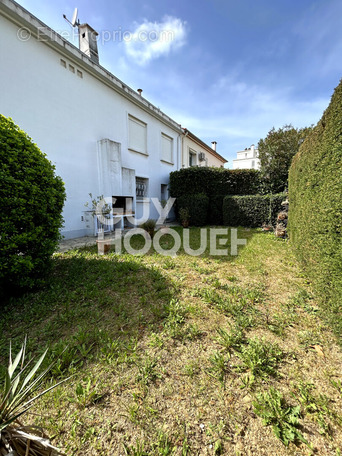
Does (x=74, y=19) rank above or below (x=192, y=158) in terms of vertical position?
above

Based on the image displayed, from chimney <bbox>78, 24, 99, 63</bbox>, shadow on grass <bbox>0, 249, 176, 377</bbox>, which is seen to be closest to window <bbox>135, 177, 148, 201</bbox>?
chimney <bbox>78, 24, 99, 63</bbox>

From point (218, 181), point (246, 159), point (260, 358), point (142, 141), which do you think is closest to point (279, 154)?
point (218, 181)

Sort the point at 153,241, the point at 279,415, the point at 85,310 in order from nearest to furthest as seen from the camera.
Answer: the point at 279,415, the point at 85,310, the point at 153,241

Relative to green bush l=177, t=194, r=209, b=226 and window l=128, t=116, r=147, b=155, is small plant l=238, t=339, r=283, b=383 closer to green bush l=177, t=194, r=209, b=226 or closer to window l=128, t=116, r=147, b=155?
green bush l=177, t=194, r=209, b=226

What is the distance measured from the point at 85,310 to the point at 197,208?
751 cm

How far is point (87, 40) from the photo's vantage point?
24.5 ft

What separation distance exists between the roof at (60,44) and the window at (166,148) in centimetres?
255

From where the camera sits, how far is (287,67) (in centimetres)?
602

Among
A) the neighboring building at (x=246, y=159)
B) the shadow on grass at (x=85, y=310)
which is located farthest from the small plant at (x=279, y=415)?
the neighboring building at (x=246, y=159)

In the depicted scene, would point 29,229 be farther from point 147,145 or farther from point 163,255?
point 147,145

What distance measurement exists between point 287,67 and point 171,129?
22.4ft

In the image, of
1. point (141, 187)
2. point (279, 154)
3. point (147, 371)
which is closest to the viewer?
point (147, 371)

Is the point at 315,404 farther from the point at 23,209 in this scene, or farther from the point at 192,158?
the point at 192,158

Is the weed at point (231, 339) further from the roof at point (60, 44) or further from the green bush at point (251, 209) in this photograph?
the roof at point (60, 44)
